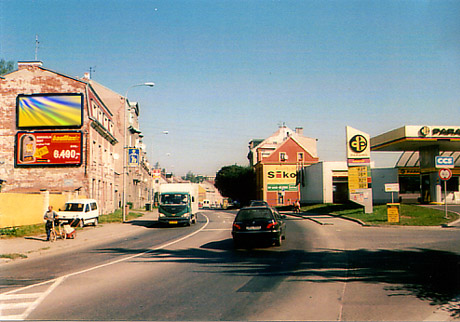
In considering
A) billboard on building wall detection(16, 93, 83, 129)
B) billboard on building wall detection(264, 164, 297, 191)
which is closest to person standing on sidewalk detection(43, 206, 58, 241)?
billboard on building wall detection(16, 93, 83, 129)

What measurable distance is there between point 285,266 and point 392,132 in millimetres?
30966

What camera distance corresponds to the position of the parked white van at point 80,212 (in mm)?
24375

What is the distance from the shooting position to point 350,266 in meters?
10.2

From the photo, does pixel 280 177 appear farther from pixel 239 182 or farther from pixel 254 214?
pixel 254 214

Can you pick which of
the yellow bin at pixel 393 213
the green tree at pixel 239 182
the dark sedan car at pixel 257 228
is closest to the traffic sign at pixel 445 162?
the yellow bin at pixel 393 213

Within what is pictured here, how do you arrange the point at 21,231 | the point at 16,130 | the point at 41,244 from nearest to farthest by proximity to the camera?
the point at 41,244 < the point at 21,231 < the point at 16,130

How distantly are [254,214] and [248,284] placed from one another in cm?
650

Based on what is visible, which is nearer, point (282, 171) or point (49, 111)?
point (49, 111)

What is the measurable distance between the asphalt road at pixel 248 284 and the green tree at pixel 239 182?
226 ft

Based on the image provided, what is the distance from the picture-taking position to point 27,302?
705 cm

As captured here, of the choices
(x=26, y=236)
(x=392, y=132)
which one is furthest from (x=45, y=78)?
(x=392, y=132)

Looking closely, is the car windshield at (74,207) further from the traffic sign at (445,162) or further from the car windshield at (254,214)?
the traffic sign at (445,162)

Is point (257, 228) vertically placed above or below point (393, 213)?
above

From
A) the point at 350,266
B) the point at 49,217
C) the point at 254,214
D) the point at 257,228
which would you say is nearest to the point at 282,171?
the point at 49,217
